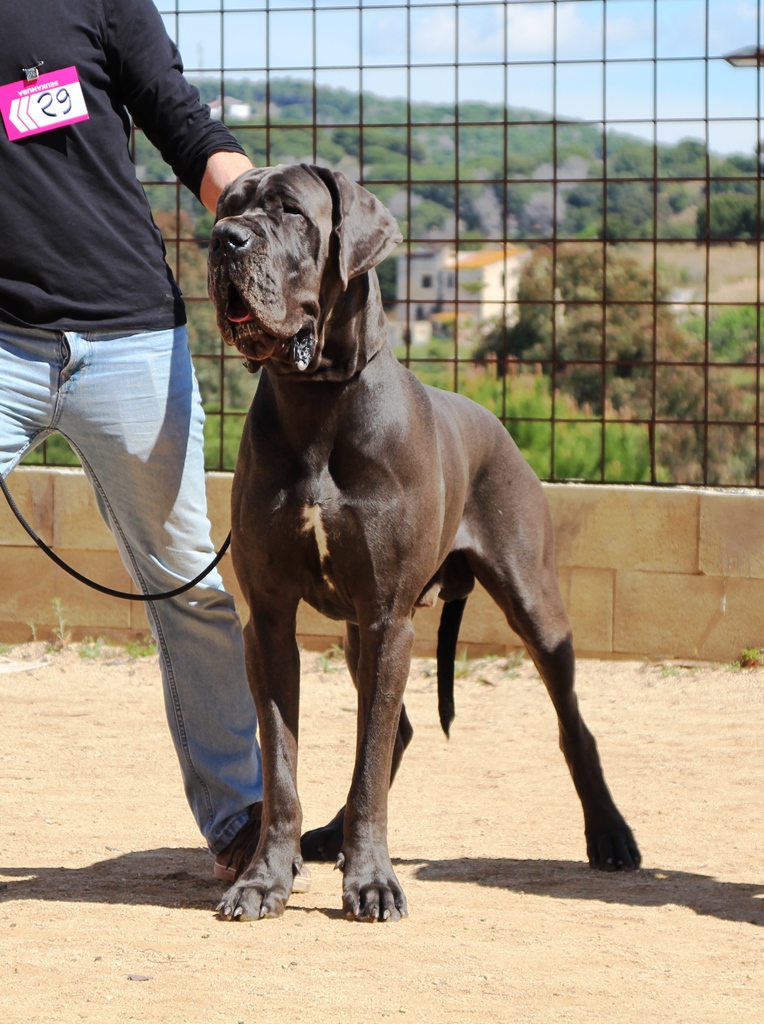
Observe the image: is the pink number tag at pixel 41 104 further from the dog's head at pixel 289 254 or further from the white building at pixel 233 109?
the white building at pixel 233 109

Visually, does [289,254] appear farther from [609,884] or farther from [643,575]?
[643,575]

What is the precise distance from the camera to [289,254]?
3320 millimetres

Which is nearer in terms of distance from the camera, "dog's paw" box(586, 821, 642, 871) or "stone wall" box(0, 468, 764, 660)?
"dog's paw" box(586, 821, 642, 871)

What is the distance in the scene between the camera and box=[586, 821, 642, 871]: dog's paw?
4.21 meters

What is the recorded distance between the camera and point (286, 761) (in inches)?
143

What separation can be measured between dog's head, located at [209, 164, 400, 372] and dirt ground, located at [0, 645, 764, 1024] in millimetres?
1404

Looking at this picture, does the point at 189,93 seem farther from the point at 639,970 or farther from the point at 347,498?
the point at 639,970

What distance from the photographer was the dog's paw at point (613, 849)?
13.8 ft

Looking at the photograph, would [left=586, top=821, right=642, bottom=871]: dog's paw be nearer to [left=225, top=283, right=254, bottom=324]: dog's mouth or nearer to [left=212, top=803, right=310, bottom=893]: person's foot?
[left=212, top=803, right=310, bottom=893]: person's foot

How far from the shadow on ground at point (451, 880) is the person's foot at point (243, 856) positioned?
56 mm

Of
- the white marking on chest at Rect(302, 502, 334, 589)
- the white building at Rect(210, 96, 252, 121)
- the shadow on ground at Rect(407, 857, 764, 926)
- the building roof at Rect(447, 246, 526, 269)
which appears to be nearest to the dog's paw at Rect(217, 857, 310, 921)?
the shadow on ground at Rect(407, 857, 764, 926)

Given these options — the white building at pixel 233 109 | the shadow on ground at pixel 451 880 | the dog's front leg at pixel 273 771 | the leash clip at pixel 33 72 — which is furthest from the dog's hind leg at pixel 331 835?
the white building at pixel 233 109

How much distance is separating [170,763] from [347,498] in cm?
240

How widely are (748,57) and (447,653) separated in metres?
3.54
